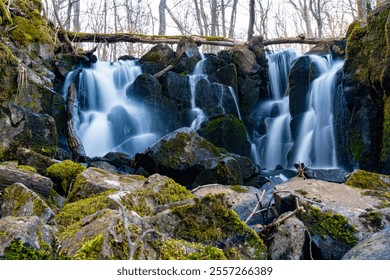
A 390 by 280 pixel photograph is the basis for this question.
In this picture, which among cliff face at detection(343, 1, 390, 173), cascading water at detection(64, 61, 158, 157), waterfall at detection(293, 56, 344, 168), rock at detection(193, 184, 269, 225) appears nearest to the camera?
rock at detection(193, 184, 269, 225)

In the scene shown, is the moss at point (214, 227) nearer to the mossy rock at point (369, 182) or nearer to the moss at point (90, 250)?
the moss at point (90, 250)

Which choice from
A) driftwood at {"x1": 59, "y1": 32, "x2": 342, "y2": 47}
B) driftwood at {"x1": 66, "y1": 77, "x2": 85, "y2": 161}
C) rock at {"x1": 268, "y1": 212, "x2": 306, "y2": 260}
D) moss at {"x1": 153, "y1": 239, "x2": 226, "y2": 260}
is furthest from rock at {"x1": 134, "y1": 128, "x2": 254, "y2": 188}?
driftwood at {"x1": 59, "y1": 32, "x2": 342, "y2": 47}

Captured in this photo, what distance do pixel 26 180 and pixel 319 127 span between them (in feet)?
26.9

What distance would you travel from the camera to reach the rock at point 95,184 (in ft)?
14.0

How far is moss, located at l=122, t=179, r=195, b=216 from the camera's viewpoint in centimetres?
337

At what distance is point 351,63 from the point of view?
343 inches

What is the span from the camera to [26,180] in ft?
14.5

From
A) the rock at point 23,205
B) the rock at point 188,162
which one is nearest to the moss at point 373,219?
the rock at point 23,205

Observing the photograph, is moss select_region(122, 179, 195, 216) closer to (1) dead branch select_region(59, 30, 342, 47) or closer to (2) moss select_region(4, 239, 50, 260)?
(2) moss select_region(4, 239, 50, 260)

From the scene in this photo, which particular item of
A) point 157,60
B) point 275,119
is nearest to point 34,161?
point 157,60

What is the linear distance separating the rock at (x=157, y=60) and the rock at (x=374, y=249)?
1157cm

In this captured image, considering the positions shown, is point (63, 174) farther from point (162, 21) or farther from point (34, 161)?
point (162, 21)

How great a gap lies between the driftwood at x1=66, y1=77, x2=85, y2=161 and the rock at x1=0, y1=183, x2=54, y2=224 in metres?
5.11
